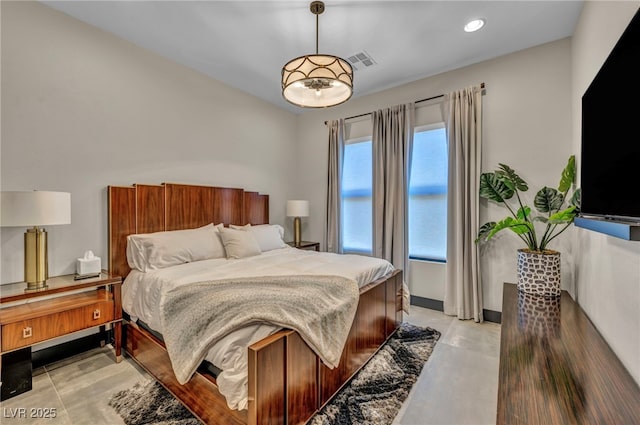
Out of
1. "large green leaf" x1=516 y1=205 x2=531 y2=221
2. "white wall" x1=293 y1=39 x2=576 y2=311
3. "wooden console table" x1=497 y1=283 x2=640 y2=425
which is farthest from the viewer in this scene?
"white wall" x1=293 y1=39 x2=576 y2=311

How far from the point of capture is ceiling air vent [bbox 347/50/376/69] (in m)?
3.04

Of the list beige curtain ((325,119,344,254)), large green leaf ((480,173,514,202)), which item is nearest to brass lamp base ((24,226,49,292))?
beige curtain ((325,119,344,254))

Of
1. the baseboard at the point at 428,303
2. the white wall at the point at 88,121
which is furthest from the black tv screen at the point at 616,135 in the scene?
the white wall at the point at 88,121

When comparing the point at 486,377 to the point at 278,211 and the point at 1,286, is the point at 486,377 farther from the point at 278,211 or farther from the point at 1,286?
the point at 1,286

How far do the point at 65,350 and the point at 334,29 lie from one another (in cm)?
385

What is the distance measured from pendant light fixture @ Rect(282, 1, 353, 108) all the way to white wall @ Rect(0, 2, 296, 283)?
5.60 ft

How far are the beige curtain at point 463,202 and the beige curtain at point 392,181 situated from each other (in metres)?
0.53

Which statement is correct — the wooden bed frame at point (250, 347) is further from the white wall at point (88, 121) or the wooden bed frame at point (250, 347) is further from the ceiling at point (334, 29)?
the ceiling at point (334, 29)

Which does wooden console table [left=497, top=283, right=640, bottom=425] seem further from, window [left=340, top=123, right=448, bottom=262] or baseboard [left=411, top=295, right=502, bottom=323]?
window [left=340, top=123, right=448, bottom=262]

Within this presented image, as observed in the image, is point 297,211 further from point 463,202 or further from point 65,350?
point 65,350

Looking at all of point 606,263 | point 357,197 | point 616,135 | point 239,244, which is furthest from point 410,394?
point 357,197

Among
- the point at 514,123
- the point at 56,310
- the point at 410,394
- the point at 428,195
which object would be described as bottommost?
the point at 410,394

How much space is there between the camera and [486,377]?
6.86 ft

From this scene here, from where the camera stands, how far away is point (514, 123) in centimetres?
296
